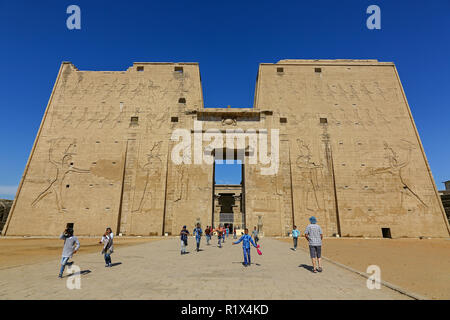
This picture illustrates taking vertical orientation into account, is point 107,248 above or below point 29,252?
→ above

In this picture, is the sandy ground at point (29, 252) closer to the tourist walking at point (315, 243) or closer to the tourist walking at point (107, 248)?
the tourist walking at point (107, 248)

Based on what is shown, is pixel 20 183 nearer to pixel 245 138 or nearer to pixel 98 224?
Answer: pixel 98 224

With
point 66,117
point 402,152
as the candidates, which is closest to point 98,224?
point 66,117

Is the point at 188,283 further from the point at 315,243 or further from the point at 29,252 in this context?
the point at 29,252

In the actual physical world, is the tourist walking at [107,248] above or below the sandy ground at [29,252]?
above

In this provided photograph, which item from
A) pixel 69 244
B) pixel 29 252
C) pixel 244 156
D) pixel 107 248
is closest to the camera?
pixel 69 244

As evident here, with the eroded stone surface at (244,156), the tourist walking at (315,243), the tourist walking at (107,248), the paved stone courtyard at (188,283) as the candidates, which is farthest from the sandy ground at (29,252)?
the tourist walking at (315,243)

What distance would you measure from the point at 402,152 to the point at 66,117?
35.6 meters

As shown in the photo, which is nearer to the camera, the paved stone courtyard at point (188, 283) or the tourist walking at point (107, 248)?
the paved stone courtyard at point (188, 283)

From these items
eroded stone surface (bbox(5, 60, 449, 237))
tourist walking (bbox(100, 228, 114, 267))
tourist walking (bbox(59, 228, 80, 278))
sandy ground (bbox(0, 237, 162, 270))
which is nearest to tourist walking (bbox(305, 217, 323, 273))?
tourist walking (bbox(100, 228, 114, 267))

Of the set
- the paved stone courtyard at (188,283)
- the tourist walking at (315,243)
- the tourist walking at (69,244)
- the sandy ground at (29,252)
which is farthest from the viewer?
the sandy ground at (29,252)

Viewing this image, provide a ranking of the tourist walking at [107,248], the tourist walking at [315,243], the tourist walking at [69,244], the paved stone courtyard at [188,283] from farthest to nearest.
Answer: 1. the tourist walking at [107,248]
2. the tourist walking at [315,243]
3. the tourist walking at [69,244]
4. the paved stone courtyard at [188,283]

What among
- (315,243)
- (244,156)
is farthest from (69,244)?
(244,156)
